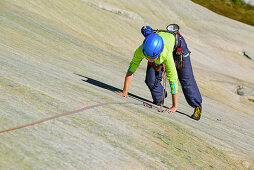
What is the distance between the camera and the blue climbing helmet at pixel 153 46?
696 cm

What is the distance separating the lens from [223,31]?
4622 cm

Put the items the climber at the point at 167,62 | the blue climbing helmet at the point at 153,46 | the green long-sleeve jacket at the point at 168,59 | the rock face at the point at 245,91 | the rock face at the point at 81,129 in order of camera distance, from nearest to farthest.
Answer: the rock face at the point at 81,129 < the blue climbing helmet at the point at 153,46 < the climber at the point at 167,62 < the green long-sleeve jacket at the point at 168,59 < the rock face at the point at 245,91

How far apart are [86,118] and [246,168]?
3.16 metres

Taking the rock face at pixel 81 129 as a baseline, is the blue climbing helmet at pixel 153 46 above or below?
above

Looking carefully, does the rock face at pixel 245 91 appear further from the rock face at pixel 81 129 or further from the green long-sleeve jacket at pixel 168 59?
the green long-sleeve jacket at pixel 168 59

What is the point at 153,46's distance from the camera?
695cm

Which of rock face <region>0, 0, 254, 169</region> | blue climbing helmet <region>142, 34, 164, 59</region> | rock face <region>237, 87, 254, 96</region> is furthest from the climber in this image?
rock face <region>237, 87, 254, 96</region>

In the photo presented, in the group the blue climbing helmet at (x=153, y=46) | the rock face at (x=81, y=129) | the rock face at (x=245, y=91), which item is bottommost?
the rock face at (x=81, y=129)

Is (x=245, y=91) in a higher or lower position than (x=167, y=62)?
lower

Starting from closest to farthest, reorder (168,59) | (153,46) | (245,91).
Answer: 1. (153,46)
2. (168,59)
3. (245,91)

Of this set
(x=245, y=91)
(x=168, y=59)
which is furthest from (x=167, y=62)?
(x=245, y=91)

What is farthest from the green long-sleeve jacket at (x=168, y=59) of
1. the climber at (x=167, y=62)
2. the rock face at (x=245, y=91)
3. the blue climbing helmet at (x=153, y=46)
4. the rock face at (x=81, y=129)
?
the rock face at (x=245, y=91)

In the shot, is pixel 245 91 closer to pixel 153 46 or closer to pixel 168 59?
pixel 168 59

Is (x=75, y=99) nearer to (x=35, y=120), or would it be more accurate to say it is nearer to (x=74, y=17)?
(x=35, y=120)
